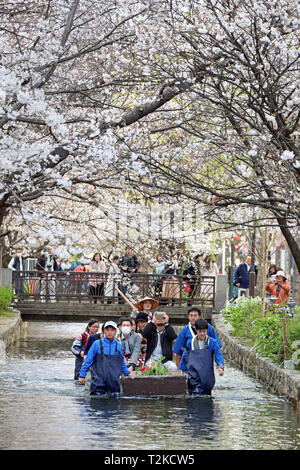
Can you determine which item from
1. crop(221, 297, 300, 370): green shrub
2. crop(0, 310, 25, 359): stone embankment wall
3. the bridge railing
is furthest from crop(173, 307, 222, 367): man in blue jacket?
the bridge railing

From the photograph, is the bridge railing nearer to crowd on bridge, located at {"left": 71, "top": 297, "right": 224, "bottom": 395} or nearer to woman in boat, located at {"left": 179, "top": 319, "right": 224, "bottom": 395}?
crowd on bridge, located at {"left": 71, "top": 297, "right": 224, "bottom": 395}

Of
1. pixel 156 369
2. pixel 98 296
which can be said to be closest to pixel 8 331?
pixel 98 296

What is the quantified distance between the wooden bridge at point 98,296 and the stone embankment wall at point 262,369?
554cm

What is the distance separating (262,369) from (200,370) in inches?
119

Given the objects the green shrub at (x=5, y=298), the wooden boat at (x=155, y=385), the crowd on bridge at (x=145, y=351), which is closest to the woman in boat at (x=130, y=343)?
the crowd on bridge at (x=145, y=351)

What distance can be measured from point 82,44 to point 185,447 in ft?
27.4

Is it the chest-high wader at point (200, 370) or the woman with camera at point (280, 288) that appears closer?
the chest-high wader at point (200, 370)

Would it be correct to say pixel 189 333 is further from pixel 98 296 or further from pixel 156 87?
pixel 98 296

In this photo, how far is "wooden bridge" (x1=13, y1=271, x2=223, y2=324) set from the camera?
2964 cm

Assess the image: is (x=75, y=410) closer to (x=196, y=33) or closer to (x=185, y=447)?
(x=185, y=447)

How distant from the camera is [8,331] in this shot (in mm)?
23578

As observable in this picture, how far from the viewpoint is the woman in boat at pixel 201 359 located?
48.0 ft

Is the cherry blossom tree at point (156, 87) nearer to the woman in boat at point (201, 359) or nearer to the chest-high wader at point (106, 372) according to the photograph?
the woman in boat at point (201, 359)
